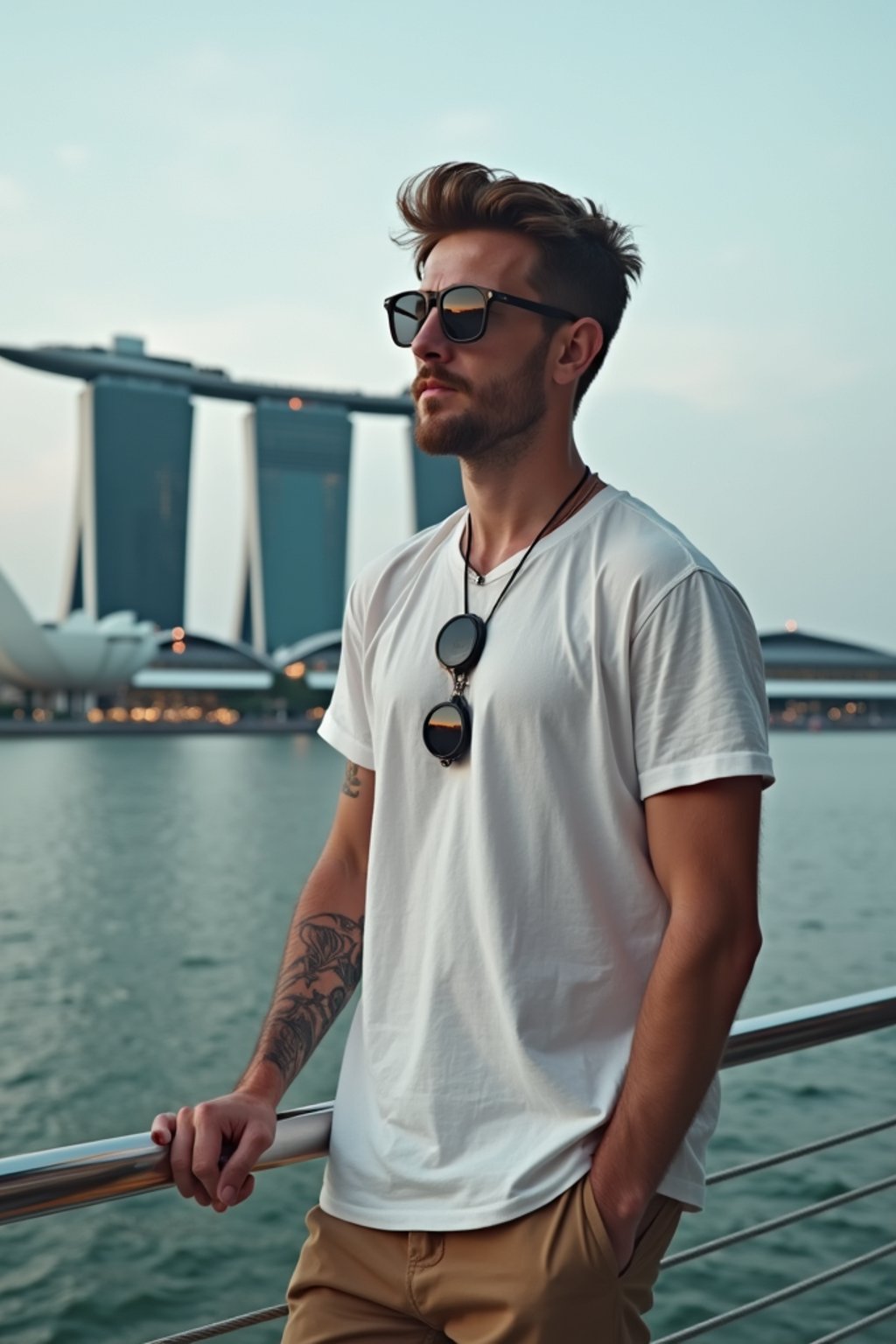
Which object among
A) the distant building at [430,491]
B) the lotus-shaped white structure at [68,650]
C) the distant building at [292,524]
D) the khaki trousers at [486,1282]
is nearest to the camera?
the khaki trousers at [486,1282]

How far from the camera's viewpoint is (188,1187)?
37.9 inches

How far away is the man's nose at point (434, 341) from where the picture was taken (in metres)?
1.08

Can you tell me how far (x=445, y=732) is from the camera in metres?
1.01

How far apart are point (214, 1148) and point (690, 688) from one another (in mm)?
474

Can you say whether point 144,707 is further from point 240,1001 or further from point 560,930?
point 560,930

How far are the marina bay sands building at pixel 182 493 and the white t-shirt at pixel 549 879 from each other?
68.6m

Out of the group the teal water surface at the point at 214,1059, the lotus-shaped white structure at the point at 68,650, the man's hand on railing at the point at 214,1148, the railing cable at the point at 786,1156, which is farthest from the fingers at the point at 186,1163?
the lotus-shaped white structure at the point at 68,650

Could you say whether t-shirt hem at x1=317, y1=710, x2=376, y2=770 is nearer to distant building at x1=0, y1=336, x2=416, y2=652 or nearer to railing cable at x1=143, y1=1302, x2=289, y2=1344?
railing cable at x1=143, y1=1302, x2=289, y2=1344

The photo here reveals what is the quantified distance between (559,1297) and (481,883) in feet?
0.92

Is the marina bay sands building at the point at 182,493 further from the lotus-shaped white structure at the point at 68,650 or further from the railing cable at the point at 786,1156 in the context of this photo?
the railing cable at the point at 786,1156

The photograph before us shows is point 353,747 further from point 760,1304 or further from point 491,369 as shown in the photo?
point 760,1304

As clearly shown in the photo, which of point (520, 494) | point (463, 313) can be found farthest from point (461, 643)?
point (463, 313)

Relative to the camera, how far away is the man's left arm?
904mm

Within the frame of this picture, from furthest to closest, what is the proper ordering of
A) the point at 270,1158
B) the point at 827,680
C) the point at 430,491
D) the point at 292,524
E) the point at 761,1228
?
the point at 430,491 → the point at 292,524 → the point at 827,680 → the point at 761,1228 → the point at 270,1158
